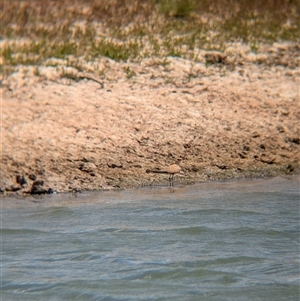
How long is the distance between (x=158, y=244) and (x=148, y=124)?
2044 mm

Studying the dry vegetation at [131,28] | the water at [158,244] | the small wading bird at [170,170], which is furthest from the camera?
the dry vegetation at [131,28]

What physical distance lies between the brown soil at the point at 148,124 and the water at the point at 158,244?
0.26 metres

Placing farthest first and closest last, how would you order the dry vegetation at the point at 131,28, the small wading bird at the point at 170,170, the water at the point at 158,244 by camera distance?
the dry vegetation at the point at 131,28, the small wading bird at the point at 170,170, the water at the point at 158,244

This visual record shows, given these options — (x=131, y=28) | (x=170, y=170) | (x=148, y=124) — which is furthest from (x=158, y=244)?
(x=131, y=28)

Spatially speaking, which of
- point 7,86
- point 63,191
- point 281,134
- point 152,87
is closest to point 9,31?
point 7,86

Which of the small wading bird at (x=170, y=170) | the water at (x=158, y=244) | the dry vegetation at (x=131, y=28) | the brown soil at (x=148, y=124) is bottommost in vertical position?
the water at (x=158, y=244)

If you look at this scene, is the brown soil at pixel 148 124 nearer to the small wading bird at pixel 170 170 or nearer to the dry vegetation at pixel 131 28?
the small wading bird at pixel 170 170

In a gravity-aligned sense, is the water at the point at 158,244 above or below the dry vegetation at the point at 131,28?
below

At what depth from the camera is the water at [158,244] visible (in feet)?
13.6

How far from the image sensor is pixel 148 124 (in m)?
6.68

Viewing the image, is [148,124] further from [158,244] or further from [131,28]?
[158,244]

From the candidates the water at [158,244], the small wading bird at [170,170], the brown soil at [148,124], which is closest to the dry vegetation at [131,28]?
the brown soil at [148,124]

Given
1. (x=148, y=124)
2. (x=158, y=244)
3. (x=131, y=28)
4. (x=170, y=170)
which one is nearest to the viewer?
(x=158, y=244)

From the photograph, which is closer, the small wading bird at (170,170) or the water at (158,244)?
the water at (158,244)
